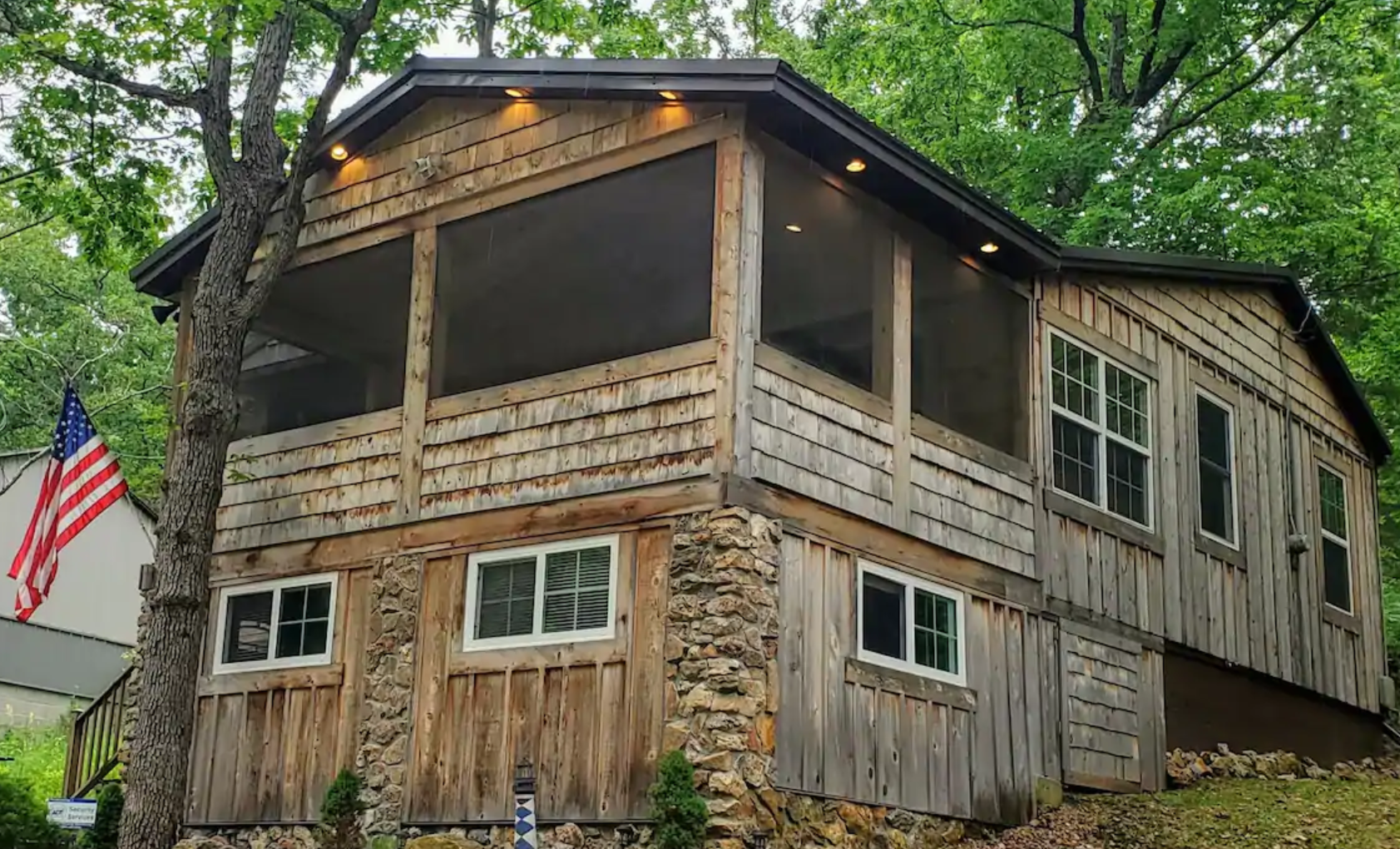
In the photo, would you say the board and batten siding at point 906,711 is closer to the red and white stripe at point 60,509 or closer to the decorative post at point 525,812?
the decorative post at point 525,812

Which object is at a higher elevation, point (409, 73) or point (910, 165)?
point (409, 73)

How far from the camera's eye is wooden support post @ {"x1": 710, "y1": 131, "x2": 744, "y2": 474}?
367 inches

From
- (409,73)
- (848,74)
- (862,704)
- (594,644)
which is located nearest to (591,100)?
(409,73)

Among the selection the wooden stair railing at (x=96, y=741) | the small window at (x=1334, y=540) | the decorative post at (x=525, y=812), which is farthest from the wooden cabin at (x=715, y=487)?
the wooden stair railing at (x=96, y=741)

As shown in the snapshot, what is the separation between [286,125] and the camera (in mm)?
15906

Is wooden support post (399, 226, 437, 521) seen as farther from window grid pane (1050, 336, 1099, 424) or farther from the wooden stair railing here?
window grid pane (1050, 336, 1099, 424)

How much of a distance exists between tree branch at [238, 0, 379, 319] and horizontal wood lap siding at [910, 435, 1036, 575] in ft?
17.0

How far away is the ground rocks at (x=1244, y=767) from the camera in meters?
12.8

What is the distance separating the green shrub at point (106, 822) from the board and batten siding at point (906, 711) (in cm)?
611

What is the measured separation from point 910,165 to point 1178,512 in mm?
4986

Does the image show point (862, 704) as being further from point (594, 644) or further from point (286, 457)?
point (286, 457)

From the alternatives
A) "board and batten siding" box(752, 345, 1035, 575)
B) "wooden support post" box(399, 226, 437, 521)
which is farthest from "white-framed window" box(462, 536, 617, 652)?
"board and batten siding" box(752, 345, 1035, 575)

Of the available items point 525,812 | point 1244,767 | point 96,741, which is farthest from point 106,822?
point 1244,767

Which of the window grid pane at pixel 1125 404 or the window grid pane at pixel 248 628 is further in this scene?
the window grid pane at pixel 1125 404
